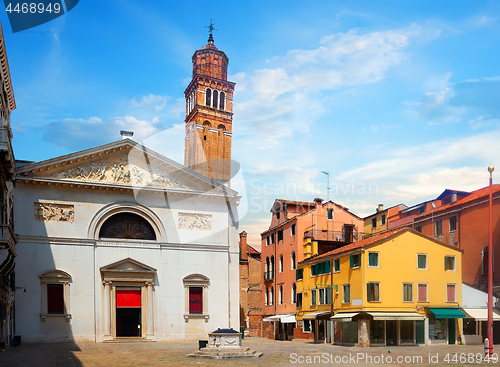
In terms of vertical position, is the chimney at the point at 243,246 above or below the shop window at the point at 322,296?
above

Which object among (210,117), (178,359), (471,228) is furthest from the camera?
(210,117)

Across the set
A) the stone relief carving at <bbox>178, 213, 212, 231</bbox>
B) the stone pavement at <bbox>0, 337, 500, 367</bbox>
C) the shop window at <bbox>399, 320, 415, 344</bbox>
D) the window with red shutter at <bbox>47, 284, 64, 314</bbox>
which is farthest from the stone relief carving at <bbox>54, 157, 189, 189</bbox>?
the shop window at <bbox>399, 320, 415, 344</bbox>

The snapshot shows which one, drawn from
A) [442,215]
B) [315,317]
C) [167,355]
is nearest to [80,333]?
[167,355]

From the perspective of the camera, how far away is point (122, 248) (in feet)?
110

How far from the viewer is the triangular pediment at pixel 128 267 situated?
108 ft

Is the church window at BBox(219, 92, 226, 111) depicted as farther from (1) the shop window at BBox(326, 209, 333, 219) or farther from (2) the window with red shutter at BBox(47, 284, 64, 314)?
(2) the window with red shutter at BBox(47, 284, 64, 314)

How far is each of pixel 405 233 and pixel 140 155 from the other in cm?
1789

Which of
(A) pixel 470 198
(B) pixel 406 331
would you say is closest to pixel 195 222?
(B) pixel 406 331

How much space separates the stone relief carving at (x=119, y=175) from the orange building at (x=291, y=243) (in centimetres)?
1251

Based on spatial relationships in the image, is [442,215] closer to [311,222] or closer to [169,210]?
[311,222]

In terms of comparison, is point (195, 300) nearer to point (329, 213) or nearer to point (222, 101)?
point (329, 213)

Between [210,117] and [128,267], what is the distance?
38.7 m

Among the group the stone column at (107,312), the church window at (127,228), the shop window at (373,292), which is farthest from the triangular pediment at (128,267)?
the shop window at (373,292)

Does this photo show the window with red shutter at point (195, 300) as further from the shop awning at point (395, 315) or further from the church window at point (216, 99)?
the church window at point (216, 99)
